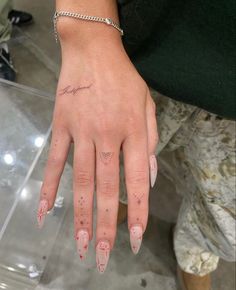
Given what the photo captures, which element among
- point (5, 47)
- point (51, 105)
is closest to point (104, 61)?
point (51, 105)

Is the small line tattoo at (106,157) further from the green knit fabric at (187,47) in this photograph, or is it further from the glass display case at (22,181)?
the glass display case at (22,181)

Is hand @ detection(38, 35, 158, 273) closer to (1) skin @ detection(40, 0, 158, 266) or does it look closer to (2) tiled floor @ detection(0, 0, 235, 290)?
(1) skin @ detection(40, 0, 158, 266)

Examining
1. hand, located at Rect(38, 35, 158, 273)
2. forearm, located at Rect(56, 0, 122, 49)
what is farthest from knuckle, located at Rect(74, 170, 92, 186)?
forearm, located at Rect(56, 0, 122, 49)

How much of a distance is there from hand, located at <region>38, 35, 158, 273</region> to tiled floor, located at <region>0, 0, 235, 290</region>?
0.35 meters

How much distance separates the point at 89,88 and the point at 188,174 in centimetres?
47

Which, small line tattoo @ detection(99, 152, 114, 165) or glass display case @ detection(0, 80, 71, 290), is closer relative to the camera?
small line tattoo @ detection(99, 152, 114, 165)

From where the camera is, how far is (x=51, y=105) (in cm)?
81

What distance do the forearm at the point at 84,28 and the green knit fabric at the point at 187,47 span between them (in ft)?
0.14

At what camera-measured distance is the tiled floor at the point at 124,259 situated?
38.9 inches

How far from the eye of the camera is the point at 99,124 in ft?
1.42

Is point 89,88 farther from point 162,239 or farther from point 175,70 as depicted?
point 162,239

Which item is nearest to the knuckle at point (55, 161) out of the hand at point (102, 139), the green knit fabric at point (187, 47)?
the hand at point (102, 139)

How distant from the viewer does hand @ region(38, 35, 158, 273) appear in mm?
421

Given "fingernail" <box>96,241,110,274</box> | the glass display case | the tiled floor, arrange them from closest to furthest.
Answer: "fingernail" <box>96,241,110,274</box>
the glass display case
the tiled floor
